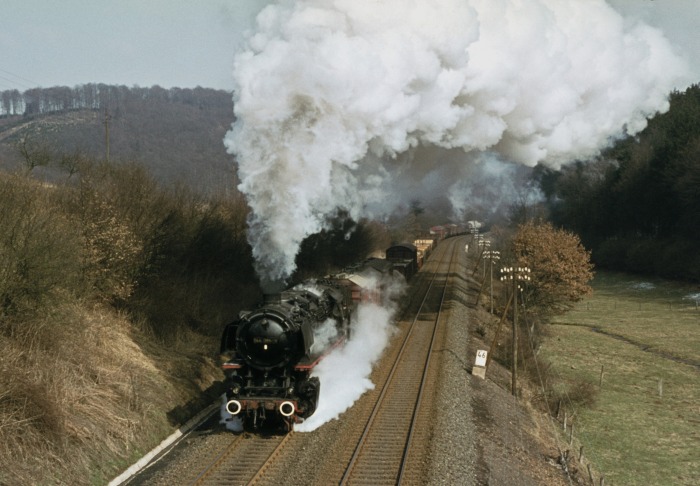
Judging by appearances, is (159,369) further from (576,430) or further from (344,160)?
(576,430)

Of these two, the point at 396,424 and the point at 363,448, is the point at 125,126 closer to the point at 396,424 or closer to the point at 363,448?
the point at 396,424

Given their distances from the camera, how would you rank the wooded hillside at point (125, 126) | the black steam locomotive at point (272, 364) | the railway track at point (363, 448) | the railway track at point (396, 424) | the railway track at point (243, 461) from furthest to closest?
Answer: 1. the wooded hillside at point (125, 126)
2. the black steam locomotive at point (272, 364)
3. the railway track at point (396, 424)
4. the railway track at point (363, 448)
5. the railway track at point (243, 461)

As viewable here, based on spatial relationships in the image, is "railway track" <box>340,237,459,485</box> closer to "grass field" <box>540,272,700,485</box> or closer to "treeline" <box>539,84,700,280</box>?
"grass field" <box>540,272,700,485</box>

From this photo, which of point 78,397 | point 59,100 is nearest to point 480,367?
point 78,397

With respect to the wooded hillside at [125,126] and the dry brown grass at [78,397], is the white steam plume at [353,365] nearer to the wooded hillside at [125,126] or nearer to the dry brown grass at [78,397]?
the dry brown grass at [78,397]

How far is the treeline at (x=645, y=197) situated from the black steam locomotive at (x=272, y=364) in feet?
176

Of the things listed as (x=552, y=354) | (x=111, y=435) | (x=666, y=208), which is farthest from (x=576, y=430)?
(x=666, y=208)

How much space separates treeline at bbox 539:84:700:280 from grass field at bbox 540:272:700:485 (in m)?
9.20

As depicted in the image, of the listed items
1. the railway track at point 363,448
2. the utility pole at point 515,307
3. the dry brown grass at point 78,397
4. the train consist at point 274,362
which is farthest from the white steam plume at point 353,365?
the utility pole at point 515,307

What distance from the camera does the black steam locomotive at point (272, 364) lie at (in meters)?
15.5

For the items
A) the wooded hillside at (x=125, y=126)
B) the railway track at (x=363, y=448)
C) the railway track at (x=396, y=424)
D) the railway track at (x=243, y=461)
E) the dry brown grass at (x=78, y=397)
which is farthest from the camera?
the wooded hillside at (x=125, y=126)

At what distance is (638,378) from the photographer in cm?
→ 3183

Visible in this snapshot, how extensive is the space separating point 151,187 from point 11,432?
15.2 meters

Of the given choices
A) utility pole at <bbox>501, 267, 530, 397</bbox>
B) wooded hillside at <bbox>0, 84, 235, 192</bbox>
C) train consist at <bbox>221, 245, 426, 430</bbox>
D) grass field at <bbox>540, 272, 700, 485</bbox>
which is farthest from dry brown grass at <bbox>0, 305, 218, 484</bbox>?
wooded hillside at <bbox>0, 84, 235, 192</bbox>
